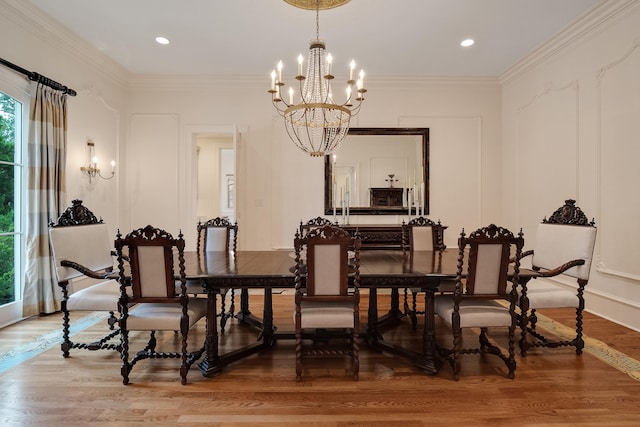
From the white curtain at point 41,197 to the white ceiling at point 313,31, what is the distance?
1.00 metres

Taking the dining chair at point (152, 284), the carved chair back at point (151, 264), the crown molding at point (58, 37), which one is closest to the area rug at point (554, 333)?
the dining chair at point (152, 284)

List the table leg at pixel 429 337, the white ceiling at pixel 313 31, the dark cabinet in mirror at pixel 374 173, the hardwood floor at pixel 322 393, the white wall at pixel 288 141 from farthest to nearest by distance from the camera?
1. the dark cabinet in mirror at pixel 374 173
2. the white wall at pixel 288 141
3. the white ceiling at pixel 313 31
4. the table leg at pixel 429 337
5. the hardwood floor at pixel 322 393

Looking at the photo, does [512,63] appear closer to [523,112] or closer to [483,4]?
[523,112]

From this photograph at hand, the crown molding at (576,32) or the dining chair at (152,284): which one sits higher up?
the crown molding at (576,32)

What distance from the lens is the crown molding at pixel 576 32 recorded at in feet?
11.2

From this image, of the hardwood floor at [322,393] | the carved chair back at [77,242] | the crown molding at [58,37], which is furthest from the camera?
the crown molding at [58,37]

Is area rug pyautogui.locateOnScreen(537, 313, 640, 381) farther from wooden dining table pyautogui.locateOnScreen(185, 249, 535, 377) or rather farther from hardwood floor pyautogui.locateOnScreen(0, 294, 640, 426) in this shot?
wooden dining table pyautogui.locateOnScreen(185, 249, 535, 377)

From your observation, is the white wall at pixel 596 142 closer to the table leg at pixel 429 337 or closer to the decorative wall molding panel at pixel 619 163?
the decorative wall molding panel at pixel 619 163

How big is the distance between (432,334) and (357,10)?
309 cm

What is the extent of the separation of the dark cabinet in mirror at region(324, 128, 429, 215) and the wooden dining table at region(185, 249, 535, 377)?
2.30 metres

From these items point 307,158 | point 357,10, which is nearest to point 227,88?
point 307,158

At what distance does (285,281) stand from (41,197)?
2936 millimetres

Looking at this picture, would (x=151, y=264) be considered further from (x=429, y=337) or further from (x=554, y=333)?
(x=554, y=333)

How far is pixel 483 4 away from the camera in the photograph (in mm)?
3447
